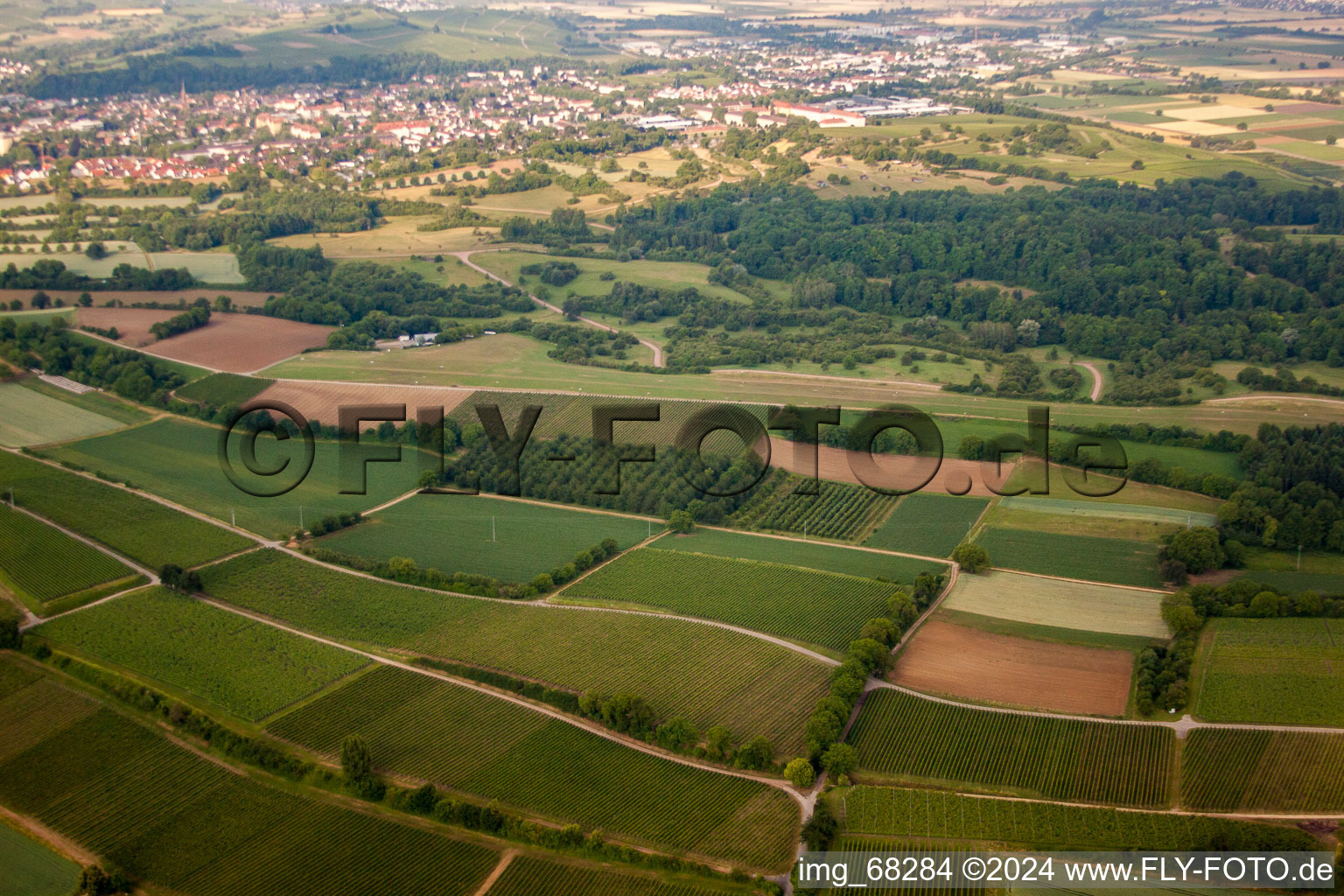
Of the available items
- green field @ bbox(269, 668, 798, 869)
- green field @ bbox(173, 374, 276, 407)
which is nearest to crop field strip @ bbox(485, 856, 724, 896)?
green field @ bbox(269, 668, 798, 869)

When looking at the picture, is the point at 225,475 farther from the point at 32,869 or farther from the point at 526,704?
the point at 32,869

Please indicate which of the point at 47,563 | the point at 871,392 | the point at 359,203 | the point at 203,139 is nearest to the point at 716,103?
the point at 359,203

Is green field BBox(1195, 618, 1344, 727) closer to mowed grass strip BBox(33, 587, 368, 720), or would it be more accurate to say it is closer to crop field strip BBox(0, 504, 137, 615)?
mowed grass strip BBox(33, 587, 368, 720)

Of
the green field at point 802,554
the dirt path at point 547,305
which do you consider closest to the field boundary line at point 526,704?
the green field at point 802,554

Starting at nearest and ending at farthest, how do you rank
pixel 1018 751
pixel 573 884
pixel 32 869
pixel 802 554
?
pixel 573 884 → pixel 32 869 → pixel 1018 751 → pixel 802 554

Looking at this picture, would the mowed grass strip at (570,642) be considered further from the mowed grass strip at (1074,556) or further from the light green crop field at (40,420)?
the light green crop field at (40,420)

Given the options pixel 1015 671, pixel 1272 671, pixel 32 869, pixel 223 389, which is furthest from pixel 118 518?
pixel 1272 671
